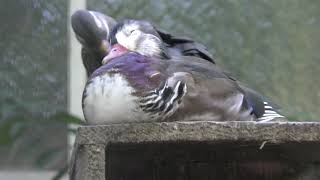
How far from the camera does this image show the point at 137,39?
2.10ft

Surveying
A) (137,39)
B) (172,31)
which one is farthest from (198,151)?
(172,31)

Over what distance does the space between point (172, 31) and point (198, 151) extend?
833 mm

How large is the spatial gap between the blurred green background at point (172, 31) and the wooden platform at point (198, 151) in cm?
75

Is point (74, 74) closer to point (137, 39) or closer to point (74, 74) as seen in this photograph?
point (74, 74)

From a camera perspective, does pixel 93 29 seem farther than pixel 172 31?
No

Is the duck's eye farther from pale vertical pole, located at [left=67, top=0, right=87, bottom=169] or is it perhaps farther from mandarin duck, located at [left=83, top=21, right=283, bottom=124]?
pale vertical pole, located at [left=67, top=0, right=87, bottom=169]

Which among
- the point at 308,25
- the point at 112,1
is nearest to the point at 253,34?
the point at 308,25

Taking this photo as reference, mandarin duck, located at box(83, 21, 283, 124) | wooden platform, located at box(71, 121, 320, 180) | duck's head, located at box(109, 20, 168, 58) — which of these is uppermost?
duck's head, located at box(109, 20, 168, 58)

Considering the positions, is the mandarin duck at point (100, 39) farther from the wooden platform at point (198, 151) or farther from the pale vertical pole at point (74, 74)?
the pale vertical pole at point (74, 74)

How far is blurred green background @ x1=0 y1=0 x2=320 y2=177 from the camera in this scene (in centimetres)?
151

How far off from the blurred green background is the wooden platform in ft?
2.46

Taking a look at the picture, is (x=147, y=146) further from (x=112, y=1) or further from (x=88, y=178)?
(x=112, y=1)

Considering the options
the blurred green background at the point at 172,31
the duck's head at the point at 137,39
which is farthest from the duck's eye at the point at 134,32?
the blurred green background at the point at 172,31

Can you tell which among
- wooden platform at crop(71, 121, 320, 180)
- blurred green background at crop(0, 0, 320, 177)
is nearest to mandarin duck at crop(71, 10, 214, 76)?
wooden platform at crop(71, 121, 320, 180)
